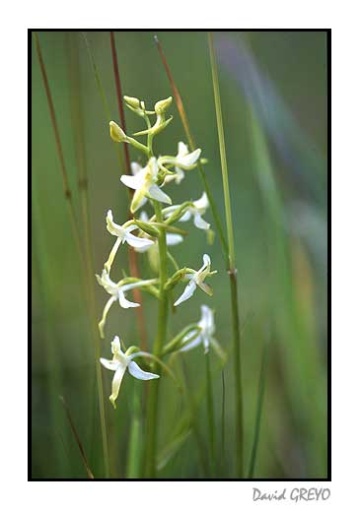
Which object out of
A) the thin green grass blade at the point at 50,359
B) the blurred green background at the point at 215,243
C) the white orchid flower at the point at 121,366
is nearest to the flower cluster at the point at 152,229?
the white orchid flower at the point at 121,366

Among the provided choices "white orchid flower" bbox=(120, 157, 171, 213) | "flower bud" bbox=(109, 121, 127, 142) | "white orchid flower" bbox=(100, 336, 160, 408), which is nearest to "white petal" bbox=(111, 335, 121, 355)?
"white orchid flower" bbox=(100, 336, 160, 408)

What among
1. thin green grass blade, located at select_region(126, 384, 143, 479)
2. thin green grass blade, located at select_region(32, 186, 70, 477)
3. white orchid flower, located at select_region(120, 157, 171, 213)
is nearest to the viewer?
white orchid flower, located at select_region(120, 157, 171, 213)

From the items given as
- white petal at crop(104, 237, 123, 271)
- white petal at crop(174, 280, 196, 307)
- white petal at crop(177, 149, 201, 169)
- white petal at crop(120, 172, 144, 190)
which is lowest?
white petal at crop(174, 280, 196, 307)

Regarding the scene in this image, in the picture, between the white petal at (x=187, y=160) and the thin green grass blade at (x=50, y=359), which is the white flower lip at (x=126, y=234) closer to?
the white petal at (x=187, y=160)

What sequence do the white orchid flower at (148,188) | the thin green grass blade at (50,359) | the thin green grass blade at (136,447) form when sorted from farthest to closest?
the thin green grass blade at (50,359) < the thin green grass blade at (136,447) < the white orchid flower at (148,188)

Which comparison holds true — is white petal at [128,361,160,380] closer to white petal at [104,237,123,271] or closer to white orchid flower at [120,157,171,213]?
white petal at [104,237,123,271]

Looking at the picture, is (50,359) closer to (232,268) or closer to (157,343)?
(157,343)
